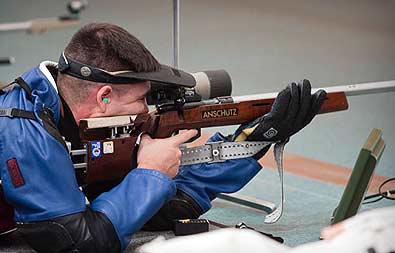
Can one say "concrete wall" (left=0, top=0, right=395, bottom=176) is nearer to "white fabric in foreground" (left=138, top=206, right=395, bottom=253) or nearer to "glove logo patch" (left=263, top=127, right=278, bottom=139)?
"glove logo patch" (left=263, top=127, right=278, bottom=139)

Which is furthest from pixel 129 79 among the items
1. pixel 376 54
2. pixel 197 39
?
pixel 197 39

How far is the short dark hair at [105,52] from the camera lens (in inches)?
69.9

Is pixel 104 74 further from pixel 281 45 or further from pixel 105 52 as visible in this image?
pixel 281 45

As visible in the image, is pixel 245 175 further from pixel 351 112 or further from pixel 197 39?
pixel 197 39

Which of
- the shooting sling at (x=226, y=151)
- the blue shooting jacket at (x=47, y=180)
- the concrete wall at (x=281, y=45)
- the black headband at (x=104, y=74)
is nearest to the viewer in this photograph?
the blue shooting jacket at (x=47, y=180)

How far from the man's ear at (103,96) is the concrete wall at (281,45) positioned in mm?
1480

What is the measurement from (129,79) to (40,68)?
22 cm

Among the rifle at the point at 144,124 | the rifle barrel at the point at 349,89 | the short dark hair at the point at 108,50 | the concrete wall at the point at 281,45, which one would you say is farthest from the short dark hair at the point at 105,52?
the concrete wall at the point at 281,45

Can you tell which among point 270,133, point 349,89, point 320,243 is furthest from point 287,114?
point 320,243

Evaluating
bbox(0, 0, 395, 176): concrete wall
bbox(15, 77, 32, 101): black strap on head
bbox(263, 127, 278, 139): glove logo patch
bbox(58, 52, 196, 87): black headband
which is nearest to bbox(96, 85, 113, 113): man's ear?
bbox(58, 52, 196, 87): black headband

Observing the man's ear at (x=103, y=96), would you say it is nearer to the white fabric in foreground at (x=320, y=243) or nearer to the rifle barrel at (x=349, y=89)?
the rifle barrel at (x=349, y=89)

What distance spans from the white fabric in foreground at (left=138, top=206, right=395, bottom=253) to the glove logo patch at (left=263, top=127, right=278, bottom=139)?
1190mm

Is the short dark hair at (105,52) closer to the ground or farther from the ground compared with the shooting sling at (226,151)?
farther from the ground

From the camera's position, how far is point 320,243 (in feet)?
2.65
